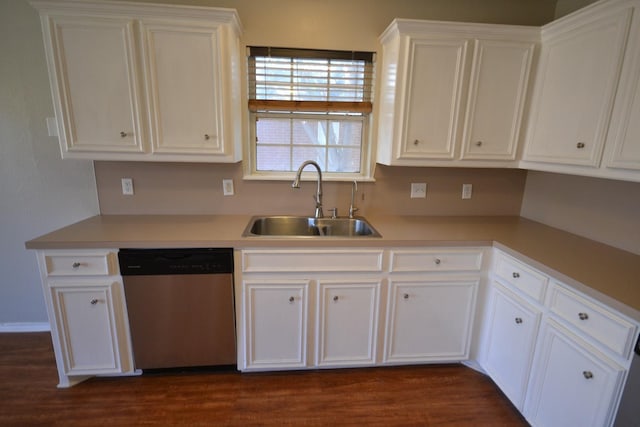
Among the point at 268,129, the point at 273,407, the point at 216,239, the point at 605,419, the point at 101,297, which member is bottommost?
the point at 273,407

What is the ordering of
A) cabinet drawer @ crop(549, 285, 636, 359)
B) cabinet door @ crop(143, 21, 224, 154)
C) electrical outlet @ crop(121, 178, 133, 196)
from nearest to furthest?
cabinet drawer @ crop(549, 285, 636, 359), cabinet door @ crop(143, 21, 224, 154), electrical outlet @ crop(121, 178, 133, 196)

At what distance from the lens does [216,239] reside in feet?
5.42

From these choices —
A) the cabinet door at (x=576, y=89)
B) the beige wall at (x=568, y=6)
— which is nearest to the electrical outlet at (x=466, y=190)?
the cabinet door at (x=576, y=89)

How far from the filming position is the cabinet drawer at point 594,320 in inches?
42.3

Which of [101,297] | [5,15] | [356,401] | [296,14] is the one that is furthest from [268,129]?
[356,401]

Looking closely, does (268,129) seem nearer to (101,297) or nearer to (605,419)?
(101,297)

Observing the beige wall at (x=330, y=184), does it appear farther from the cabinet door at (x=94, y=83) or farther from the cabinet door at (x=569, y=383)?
Answer: the cabinet door at (x=569, y=383)

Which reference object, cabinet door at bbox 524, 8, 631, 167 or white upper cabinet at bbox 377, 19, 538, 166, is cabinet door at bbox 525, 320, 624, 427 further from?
white upper cabinet at bbox 377, 19, 538, 166

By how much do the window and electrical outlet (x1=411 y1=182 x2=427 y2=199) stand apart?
373 millimetres

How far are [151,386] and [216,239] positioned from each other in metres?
0.99

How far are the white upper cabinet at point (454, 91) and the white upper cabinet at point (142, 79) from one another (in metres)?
1.01

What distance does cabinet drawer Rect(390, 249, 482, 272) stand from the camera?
5.74 feet

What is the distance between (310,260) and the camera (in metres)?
1.72

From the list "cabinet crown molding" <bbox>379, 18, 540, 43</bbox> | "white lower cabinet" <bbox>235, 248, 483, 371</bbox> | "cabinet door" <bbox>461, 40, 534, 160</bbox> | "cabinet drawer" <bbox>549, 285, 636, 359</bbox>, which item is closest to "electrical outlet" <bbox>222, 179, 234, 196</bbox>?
"white lower cabinet" <bbox>235, 248, 483, 371</bbox>
